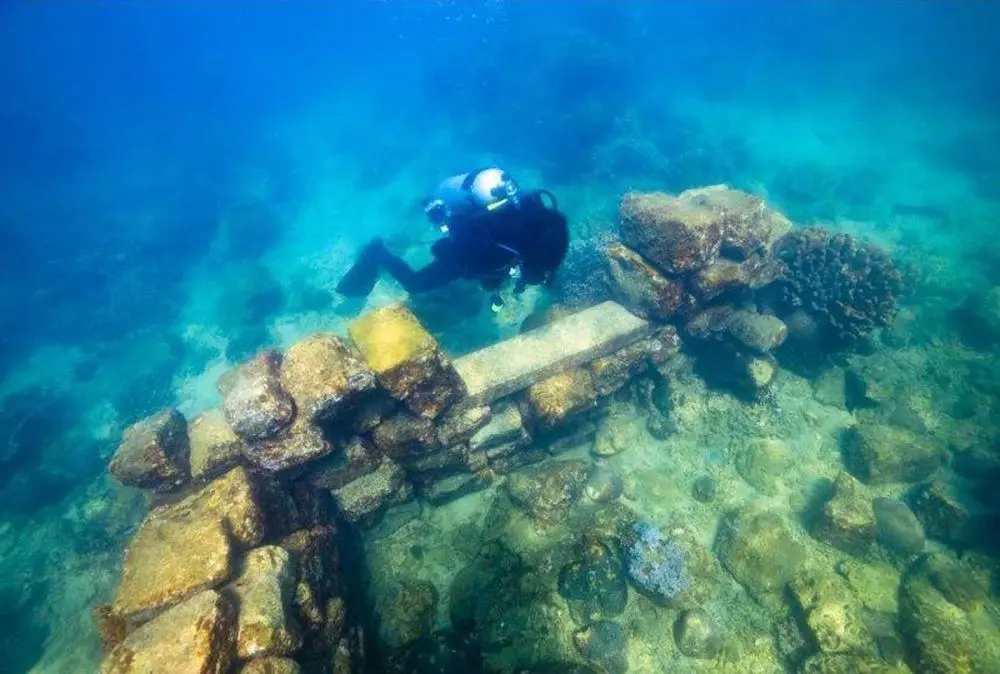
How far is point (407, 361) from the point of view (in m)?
4.79

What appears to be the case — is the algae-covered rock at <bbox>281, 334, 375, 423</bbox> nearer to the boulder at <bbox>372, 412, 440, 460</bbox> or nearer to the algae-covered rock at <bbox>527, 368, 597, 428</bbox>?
the boulder at <bbox>372, 412, 440, 460</bbox>

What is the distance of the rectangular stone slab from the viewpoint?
594 cm

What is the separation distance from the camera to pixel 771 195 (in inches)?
628

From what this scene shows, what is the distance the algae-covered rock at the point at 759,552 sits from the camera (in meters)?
5.48

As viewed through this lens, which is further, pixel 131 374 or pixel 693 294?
pixel 131 374

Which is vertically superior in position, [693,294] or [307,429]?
[693,294]

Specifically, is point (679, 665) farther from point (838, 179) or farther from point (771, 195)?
point (838, 179)

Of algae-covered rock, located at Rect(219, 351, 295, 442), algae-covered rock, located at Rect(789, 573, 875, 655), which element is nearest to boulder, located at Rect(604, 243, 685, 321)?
algae-covered rock, located at Rect(789, 573, 875, 655)

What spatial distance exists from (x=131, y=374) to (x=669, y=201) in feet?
49.3

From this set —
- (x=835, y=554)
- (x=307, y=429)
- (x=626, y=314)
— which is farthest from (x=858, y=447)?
(x=307, y=429)

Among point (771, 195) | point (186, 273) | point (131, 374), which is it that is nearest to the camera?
point (131, 374)

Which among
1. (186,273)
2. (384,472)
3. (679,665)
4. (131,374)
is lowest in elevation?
(679,665)

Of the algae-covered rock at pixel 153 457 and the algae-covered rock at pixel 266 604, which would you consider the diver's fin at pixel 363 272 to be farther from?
the algae-covered rock at pixel 266 604

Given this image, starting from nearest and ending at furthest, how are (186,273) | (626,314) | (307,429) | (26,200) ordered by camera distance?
(307,429)
(626,314)
(186,273)
(26,200)
